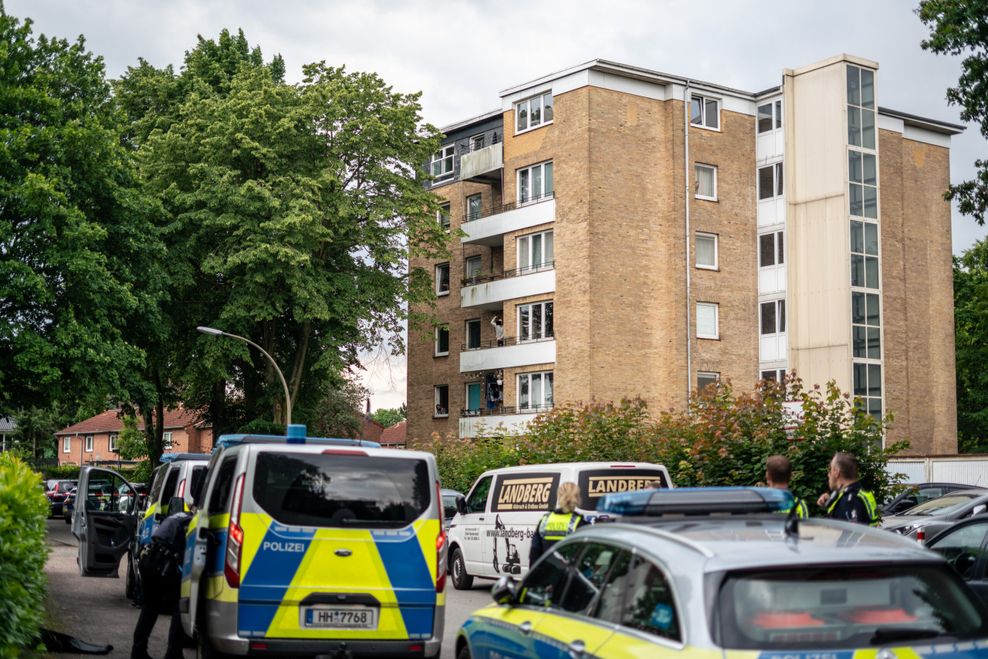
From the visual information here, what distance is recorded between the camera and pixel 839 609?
505 cm

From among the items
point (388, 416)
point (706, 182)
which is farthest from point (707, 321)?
point (388, 416)

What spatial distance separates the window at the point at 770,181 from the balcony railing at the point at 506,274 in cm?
875

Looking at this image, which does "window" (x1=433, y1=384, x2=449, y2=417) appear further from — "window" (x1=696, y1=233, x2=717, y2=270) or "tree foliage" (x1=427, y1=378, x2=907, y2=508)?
"tree foliage" (x1=427, y1=378, x2=907, y2=508)

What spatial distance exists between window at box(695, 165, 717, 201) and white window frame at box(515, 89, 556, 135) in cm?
584

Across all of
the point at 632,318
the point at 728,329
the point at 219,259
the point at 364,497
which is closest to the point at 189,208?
the point at 219,259

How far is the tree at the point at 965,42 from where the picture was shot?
2259 cm

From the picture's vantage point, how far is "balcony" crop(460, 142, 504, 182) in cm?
4859

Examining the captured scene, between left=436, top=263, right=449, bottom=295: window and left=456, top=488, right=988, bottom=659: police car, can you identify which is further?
left=436, top=263, right=449, bottom=295: window

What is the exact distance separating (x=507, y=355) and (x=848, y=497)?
1444 inches

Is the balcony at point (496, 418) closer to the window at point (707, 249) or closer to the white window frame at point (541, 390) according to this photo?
the white window frame at point (541, 390)

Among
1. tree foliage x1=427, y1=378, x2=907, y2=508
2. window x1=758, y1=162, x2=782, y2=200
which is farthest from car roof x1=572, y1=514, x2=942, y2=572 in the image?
window x1=758, y1=162, x2=782, y2=200

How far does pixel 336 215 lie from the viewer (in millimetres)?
41219

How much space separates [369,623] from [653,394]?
35.4m

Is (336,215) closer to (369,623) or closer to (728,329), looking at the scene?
(728,329)
